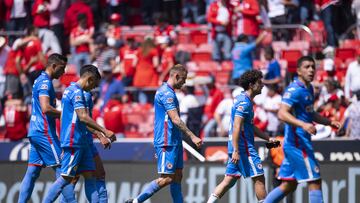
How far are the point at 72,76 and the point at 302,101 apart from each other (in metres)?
11.5

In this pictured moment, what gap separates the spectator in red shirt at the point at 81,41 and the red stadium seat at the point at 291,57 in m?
4.70

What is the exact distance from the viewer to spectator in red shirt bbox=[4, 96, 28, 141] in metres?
21.8

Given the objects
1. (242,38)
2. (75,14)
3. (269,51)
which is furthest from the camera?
(75,14)

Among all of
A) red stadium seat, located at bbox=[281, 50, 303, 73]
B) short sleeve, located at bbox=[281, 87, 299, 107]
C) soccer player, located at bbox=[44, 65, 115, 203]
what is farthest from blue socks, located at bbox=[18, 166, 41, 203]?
red stadium seat, located at bbox=[281, 50, 303, 73]

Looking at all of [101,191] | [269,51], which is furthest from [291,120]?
[269,51]

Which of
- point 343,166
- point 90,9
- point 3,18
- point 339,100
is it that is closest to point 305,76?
point 343,166

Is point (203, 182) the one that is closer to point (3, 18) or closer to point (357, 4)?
point (357, 4)

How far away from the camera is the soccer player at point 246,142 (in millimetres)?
14359

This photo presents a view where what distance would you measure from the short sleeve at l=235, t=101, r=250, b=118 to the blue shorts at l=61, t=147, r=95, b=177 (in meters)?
2.06

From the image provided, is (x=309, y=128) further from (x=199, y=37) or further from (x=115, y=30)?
(x=115, y=30)

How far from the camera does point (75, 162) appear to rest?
14.2 metres

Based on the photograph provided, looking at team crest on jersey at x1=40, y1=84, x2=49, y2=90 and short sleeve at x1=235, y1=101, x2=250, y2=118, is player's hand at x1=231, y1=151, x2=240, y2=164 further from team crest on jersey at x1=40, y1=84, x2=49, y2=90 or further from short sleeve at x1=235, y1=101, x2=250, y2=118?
team crest on jersey at x1=40, y1=84, x2=49, y2=90

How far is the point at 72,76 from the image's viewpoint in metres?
24.2

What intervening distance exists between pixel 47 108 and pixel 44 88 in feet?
1.02
